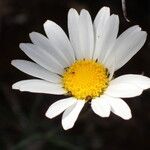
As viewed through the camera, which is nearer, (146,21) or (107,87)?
(107,87)

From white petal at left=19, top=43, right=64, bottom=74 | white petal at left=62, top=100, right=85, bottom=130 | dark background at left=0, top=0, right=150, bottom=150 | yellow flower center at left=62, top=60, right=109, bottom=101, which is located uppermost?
white petal at left=19, top=43, right=64, bottom=74

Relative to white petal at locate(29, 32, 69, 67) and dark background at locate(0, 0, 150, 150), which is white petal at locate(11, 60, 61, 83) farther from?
dark background at locate(0, 0, 150, 150)

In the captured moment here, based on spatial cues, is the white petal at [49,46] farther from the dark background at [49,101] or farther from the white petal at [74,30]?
the dark background at [49,101]

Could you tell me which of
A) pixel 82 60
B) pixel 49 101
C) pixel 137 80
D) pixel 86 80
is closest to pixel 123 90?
pixel 137 80

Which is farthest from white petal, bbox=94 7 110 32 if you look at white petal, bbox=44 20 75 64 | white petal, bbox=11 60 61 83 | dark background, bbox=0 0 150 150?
dark background, bbox=0 0 150 150

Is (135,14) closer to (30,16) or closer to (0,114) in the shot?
(30,16)

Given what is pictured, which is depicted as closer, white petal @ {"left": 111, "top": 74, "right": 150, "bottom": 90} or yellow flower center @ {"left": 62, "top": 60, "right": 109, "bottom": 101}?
white petal @ {"left": 111, "top": 74, "right": 150, "bottom": 90}

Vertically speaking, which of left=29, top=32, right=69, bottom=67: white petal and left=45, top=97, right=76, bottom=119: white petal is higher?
left=29, top=32, right=69, bottom=67: white petal

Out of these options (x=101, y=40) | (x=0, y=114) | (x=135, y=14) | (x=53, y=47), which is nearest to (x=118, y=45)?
(x=101, y=40)
